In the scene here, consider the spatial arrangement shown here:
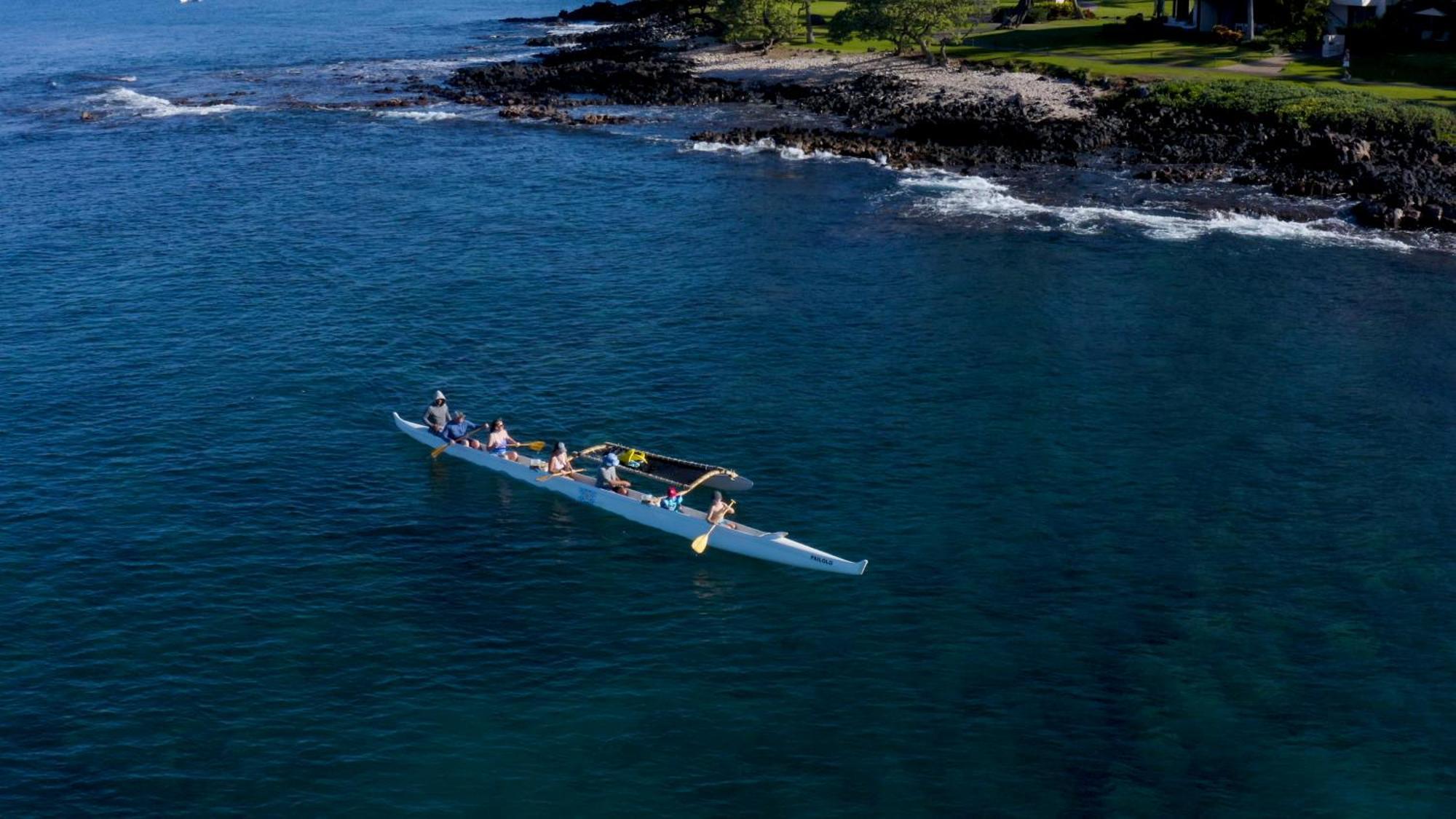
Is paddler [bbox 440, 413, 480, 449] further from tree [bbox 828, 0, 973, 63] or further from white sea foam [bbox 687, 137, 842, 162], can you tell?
tree [bbox 828, 0, 973, 63]

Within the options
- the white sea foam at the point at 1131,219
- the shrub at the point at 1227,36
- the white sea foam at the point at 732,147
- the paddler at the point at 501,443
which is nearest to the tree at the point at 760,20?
the white sea foam at the point at 732,147

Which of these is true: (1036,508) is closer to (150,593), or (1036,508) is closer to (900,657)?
(900,657)

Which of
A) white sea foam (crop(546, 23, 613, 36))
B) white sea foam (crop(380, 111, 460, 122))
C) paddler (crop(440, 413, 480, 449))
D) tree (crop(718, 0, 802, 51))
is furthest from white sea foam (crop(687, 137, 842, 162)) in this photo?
white sea foam (crop(546, 23, 613, 36))

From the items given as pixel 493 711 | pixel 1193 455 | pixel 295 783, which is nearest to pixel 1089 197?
pixel 1193 455

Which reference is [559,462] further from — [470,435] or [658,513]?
[470,435]

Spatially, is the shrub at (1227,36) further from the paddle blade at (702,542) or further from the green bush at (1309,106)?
the paddle blade at (702,542)

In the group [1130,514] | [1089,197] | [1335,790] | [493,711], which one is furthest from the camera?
[1089,197]
